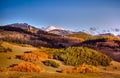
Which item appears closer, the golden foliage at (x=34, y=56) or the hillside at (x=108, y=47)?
the golden foliage at (x=34, y=56)

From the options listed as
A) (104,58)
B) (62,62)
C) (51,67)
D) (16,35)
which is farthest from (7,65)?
(16,35)

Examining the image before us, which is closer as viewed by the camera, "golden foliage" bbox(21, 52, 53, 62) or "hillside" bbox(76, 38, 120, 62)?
"golden foliage" bbox(21, 52, 53, 62)

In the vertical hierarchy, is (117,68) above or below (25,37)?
below

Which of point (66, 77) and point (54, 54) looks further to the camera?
point (54, 54)

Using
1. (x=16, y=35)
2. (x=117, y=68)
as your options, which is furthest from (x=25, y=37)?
(x=117, y=68)

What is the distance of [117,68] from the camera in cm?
3591

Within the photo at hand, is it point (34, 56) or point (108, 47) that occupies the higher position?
point (108, 47)

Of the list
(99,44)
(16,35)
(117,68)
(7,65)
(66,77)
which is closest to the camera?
(66,77)

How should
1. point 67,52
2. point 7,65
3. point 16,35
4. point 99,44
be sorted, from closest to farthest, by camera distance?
point 7,65
point 67,52
point 99,44
point 16,35

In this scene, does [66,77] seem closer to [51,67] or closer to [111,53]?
[51,67]

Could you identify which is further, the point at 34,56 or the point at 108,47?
the point at 108,47

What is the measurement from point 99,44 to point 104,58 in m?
19.9

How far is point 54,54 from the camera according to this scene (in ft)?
125

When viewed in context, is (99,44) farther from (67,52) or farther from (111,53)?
(67,52)
